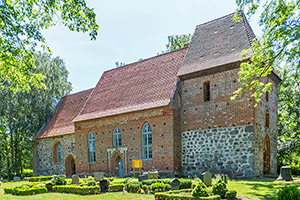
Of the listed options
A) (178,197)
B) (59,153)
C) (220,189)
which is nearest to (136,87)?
(59,153)

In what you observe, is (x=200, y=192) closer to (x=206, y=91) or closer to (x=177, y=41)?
(x=206, y=91)

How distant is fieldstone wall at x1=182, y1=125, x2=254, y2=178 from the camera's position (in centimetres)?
1730

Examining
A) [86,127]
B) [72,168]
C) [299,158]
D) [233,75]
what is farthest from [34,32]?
[299,158]

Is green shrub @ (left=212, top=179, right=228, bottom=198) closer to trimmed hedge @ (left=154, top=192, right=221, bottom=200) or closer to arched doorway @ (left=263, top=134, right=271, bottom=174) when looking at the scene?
trimmed hedge @ (left=154, top=192, right=221, bottom=200)

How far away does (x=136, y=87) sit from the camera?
24578 millimetres

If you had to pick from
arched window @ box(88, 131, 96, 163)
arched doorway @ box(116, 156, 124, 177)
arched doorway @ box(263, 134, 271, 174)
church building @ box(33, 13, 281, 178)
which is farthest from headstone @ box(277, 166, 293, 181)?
arched window @ box(88, 131, 96, 163)

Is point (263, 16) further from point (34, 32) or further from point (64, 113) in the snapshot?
point (64, 113)

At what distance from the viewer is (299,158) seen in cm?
2628

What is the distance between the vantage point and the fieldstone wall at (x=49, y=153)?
94.3 feet

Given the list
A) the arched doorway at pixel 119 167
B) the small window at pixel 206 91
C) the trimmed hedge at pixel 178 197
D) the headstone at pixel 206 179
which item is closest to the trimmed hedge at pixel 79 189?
the trimmed hedge at pixel 178 197

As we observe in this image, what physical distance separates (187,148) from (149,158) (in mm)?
2961

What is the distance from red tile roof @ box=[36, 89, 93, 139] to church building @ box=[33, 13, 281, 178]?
319 centimetres

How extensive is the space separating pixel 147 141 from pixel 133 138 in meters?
1.36

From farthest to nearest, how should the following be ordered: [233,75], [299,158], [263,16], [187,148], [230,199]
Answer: [299,158] → [187,148] → [233,75] → [263,16] → [230,199]
